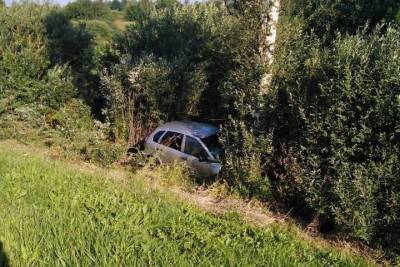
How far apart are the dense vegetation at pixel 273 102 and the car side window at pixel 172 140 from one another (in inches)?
44.0

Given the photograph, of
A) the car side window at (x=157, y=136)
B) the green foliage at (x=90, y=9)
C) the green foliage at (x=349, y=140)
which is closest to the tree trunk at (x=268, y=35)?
the green foliage at (x=349, y=140)

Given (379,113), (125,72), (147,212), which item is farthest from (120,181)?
(125,72)

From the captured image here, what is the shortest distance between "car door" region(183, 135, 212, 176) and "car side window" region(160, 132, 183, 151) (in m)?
0.23

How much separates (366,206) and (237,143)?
3.14 metres

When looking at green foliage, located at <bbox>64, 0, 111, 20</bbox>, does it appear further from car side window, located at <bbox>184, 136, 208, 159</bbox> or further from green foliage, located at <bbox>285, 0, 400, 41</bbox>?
car side window, located at <bbox>184, 136, 208, 159</bbox>

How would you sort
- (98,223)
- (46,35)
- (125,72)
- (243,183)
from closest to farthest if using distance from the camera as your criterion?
(98,223) < (243,183) < (125,72) < (46,35)

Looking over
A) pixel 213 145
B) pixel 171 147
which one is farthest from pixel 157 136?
pixel 213 145

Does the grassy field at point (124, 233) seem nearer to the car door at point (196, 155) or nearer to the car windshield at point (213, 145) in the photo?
the car door at point (196, 155)

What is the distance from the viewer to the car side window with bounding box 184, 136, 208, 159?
10.9 metres

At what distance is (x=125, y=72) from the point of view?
14.9 m

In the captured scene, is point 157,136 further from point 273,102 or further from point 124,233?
point 124,233

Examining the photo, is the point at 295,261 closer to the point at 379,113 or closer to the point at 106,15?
the point at 379,113

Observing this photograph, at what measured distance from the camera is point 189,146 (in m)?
11.2

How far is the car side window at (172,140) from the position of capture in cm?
1151
